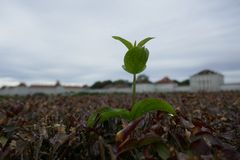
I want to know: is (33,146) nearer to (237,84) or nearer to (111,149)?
(111,149)

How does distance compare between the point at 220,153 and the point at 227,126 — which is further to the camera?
the point at 227,126

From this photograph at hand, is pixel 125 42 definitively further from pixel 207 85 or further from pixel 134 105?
pixel 207 85

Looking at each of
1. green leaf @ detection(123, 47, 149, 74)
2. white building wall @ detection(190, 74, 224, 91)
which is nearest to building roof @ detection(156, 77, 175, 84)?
white building wall @ detection(190, 74, 224, 91)

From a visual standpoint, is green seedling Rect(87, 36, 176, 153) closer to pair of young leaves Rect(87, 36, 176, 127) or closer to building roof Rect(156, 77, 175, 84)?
pair of young leaves Rect(87, 36, 176, 127)

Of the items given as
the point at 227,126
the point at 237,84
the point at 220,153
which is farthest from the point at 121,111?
the point at 237,84

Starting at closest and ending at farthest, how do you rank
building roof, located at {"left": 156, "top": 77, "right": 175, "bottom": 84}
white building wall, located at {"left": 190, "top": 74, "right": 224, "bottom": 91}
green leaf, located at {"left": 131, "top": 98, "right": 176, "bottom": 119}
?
1. green leaf, located at {"left": 131, "top": 98, "right": 176, "bottom": 119}
2. white building wall, located at {"left": 190, "top": 74, "right": 224, "bottom": 91}
3. building roof, located at {"left": 156, "top": 77, "right": 175, "bottom": 84}

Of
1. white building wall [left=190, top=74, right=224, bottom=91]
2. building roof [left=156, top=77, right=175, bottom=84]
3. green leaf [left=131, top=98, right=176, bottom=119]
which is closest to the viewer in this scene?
green leaf [left=131, top=98, right=176, bottom=119]

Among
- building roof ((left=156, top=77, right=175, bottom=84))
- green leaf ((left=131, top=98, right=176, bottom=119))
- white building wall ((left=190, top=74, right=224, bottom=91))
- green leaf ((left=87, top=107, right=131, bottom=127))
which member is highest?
building roof ((left=156, top=77, right=175, bottom=84))
